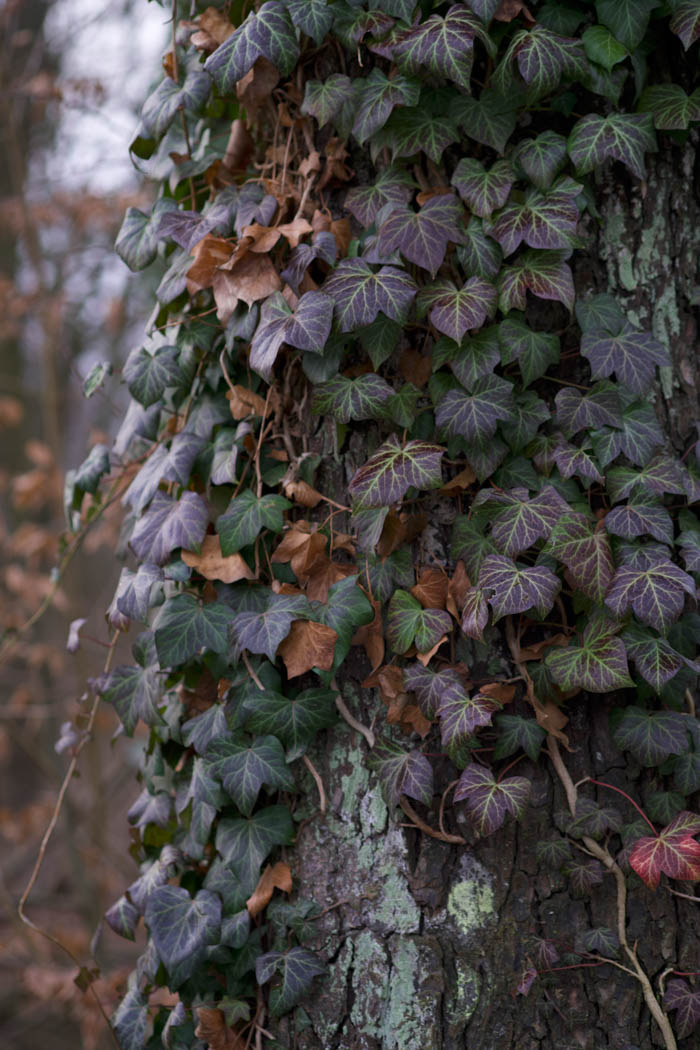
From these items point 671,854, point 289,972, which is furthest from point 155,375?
point 671,854

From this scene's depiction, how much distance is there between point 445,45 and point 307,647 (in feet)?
3.08

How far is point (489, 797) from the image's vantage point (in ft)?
4.02

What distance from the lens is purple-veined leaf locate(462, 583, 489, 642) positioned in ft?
4.05

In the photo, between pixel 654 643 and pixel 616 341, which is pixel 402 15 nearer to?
pixel 616 341

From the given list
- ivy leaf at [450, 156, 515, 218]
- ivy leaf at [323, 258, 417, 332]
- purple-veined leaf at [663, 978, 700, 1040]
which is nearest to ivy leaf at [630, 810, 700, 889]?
purple-veined leaf at [663, 978, 700, 1040]

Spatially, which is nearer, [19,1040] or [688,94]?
[688,94]

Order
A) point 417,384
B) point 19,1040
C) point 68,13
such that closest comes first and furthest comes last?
point 417,384, point 68,13, point 19,1040

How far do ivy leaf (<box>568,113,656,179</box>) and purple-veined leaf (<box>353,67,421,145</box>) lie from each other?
26cm

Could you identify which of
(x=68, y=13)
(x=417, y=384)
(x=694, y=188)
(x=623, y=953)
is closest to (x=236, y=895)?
(x=623, y=953)

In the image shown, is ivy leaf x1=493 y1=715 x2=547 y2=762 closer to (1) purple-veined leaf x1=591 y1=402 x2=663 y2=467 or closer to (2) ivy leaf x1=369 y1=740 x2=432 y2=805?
(2) ivy leaf x1=369 y1=740 x2=432 y2=805

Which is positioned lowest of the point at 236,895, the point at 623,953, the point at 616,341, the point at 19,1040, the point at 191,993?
the point at 19,1040

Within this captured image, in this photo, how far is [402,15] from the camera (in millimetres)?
1250

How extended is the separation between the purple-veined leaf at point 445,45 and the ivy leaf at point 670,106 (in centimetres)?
29

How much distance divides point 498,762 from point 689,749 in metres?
0.30
